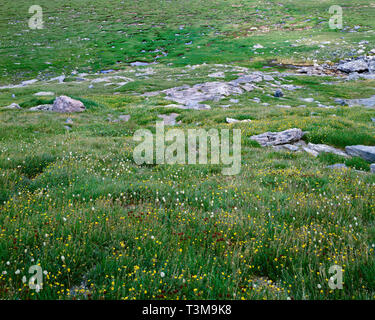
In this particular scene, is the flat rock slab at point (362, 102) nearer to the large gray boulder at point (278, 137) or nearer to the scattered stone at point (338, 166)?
the large gray boulder at point (278, 137)

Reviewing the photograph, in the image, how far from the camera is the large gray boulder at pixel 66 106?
18850 millimetres

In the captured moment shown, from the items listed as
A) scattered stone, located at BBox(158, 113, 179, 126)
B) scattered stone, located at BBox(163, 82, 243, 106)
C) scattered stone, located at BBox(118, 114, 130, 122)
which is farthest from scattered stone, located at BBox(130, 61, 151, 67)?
scattered stone, located at BBox(158, 113, 179, 126)

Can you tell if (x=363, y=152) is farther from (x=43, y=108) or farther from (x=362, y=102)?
(x=43, y=108)

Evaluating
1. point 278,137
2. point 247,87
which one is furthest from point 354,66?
point 278,137

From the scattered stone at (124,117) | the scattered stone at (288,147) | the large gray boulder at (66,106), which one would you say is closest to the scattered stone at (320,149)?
the scattered stone at (288,147)

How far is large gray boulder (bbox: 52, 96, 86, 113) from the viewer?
1885 cm

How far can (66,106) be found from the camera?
1892cm

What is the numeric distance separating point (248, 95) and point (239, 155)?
18510 mm

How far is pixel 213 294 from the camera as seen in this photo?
3.11 meters

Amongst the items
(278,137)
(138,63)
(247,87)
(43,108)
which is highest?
(138,63)

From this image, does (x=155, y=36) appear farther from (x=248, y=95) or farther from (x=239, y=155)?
(x=239, y=155)

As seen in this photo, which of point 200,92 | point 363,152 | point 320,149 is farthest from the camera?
point 200,92

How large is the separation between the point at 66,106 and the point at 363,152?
19.1 meters
